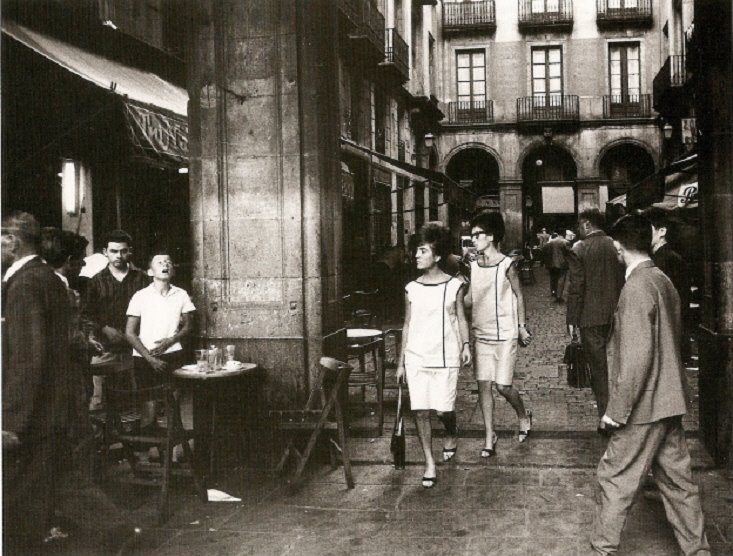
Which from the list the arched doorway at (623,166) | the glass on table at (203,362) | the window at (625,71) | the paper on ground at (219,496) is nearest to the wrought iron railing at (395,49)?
the arched doorway at (623,166)

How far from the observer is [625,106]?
30516mm

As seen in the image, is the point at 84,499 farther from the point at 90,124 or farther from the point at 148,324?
the point at 90,124

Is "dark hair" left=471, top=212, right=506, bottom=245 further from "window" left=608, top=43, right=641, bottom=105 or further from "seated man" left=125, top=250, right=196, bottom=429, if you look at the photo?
"window" left=608, top=43, right=641, bottom=105

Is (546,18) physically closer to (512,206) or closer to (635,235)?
(512,206)

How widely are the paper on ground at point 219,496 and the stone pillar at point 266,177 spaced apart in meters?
1.01

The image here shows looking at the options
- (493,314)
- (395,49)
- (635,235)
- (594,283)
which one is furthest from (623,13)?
(635,235)

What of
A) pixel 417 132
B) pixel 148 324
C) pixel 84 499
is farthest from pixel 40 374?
pixel 417 132

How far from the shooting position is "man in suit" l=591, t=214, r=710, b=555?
3895mm

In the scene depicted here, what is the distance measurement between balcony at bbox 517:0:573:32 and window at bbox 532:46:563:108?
0.82m

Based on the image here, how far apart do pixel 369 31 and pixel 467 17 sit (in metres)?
13.6

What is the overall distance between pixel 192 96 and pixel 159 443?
2.82 m

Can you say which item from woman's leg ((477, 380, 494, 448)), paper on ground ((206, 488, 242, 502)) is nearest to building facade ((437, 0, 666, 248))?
woman's leg ((477, 380, 494, 448))

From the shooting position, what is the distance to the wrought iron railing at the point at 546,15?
30.5 m

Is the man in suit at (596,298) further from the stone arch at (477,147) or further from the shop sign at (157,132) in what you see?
the stone arch at (477,147)
